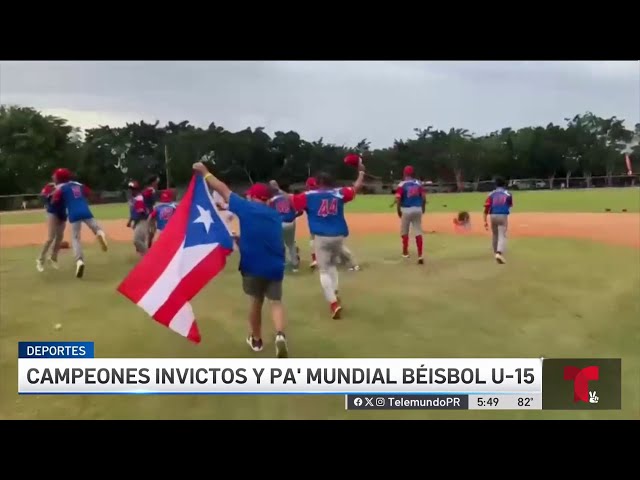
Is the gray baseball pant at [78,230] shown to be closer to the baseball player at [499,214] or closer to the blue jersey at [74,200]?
the blue jersey at [74,200]

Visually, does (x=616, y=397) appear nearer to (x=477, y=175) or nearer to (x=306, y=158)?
(x=306, y=158)

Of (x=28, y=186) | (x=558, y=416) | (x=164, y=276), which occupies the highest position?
(x=28, y=186)

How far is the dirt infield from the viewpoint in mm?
9797

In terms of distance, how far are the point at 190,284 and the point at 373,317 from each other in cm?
169

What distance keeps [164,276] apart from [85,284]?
2.88 m

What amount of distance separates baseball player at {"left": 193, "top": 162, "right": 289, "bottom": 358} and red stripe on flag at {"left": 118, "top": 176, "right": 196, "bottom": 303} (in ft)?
1.00

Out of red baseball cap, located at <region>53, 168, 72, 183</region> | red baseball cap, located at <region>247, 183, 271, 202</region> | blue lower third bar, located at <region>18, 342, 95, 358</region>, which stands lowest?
blue lower third bar, located at <region>18, 342, 95, 358</region>

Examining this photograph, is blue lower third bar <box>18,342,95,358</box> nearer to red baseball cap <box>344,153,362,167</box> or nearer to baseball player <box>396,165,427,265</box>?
red baseball cap <box>344,153,362,167</box>

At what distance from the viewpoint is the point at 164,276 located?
3.93m

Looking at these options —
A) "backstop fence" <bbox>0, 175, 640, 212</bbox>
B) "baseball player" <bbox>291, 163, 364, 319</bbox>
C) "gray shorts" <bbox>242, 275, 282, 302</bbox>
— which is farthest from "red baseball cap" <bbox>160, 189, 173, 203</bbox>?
"gray shorts" <bbox>242, 275, 282, 302</bbox>

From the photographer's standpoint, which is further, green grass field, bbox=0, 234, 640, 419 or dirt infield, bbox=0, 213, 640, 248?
dirt infield, bbox=0, 213, 640, 248

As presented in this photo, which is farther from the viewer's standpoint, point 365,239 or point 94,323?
point 365,239

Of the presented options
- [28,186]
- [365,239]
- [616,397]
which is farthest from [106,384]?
[365,239]

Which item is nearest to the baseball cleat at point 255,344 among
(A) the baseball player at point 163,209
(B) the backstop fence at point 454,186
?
(B) the backstop fence at point 454,186
